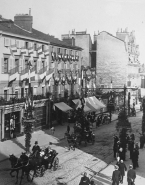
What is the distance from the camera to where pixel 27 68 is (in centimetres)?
2992

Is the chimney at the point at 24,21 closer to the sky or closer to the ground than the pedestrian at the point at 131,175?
closer to the sky

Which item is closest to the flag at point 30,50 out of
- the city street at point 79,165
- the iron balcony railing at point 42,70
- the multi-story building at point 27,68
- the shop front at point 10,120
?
the multi-story building at point 27,68

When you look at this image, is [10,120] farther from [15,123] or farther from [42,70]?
[42,70]

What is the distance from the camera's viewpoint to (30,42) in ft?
99.5

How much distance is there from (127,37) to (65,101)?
2644cm

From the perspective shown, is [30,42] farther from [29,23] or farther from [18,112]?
[18,112]

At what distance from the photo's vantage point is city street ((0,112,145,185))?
1583 centimetres

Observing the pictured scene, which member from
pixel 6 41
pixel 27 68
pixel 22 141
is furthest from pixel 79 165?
pixel 27 68

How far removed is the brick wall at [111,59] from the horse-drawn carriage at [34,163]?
38475 mm

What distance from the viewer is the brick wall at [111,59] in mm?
53500

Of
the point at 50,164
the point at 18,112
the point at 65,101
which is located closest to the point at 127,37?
the point at 65,101

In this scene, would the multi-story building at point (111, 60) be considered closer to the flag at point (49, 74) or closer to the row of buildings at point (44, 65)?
the row of buildings at point (44, 65)

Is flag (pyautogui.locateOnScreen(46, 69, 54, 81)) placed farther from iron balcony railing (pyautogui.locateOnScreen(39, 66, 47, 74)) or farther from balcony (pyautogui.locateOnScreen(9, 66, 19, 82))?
balcony (pyautogui.locateOnScreen(9, 66, 19, 82))

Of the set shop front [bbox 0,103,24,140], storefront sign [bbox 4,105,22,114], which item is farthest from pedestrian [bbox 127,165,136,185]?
storefront sign [bbox 4,105,22,114]
